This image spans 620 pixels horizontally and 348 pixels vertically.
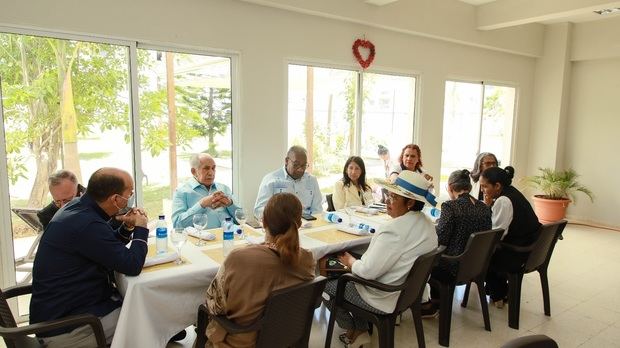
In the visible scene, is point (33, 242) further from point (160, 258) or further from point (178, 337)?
point (160, 258)

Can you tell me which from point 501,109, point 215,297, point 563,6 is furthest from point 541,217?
point 215,297

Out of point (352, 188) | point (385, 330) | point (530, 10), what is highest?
point (530, 10)

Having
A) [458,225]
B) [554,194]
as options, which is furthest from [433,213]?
[554,194]

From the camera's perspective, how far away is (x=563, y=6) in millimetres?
4797

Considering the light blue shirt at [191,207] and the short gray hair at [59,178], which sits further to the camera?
the light blue shirt at [191,207]

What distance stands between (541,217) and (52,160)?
6.67m

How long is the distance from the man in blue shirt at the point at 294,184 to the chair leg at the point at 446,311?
1305 mm

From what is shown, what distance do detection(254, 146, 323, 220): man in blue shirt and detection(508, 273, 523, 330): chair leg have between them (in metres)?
1.69

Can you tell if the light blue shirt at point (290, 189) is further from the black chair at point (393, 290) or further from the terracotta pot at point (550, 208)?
the terracotta pot at point (550, 208)

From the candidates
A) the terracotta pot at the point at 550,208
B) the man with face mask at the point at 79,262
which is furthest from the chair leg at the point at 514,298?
the terracotta pot at the point at 550,208

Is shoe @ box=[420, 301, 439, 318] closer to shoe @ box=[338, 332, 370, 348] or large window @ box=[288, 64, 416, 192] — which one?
shoe @ box=[338, 332, 370, 348]

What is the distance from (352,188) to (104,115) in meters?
2.36

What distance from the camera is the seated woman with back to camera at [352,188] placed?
162 inches

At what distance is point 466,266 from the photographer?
2822mm
